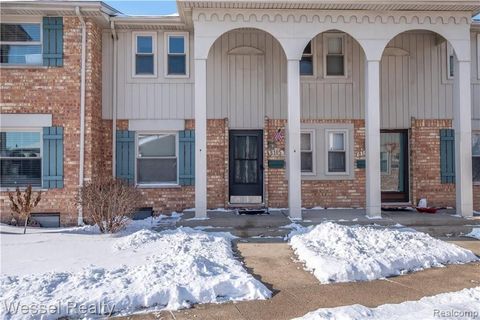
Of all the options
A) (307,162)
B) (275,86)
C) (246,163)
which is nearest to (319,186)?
(307,162)

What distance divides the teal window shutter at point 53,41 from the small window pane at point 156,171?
10.2 feet

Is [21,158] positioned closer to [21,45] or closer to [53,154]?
[53,154]

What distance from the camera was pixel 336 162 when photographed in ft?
34.5

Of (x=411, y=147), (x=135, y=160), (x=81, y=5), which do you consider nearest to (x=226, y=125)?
(x=135, y=160)

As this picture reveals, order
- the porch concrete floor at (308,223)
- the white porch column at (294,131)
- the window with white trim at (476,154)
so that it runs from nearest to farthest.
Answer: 1. the porch concrete floor at (308,223)
2. the white porch column at (294,131)
3. the window with white trim at (476,154)

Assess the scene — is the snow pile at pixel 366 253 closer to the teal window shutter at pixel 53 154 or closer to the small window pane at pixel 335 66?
the small window pane at pixel 335 66

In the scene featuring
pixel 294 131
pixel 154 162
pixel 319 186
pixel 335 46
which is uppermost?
pixel 335 46

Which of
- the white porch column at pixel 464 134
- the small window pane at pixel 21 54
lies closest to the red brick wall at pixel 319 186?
the white porch column at pixel 464 134

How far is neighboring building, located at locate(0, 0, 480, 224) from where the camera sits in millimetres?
9172

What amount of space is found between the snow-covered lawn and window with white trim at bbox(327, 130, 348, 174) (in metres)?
4.56

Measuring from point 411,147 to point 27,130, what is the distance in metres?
9.78

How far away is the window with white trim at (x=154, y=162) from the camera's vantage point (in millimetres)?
10297
